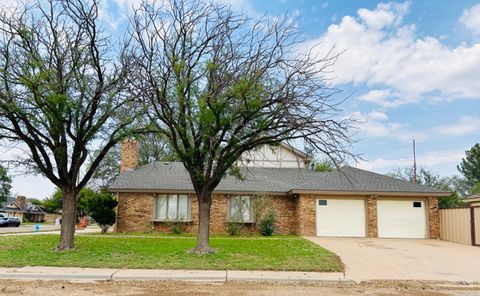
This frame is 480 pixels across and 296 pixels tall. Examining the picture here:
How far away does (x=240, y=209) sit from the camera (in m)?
21.2

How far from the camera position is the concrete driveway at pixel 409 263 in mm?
9656

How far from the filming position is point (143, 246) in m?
13.8

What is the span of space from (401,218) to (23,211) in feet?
192

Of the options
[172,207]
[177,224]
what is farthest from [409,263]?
[172,207]

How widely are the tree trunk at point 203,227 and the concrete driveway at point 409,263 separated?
408 cm

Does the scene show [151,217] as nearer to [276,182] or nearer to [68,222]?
[276,182]

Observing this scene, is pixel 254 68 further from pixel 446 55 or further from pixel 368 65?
pixel 446 55

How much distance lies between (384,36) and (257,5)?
18.0 feet

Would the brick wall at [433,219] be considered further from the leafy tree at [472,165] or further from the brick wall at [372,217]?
the leafy tree at [472,165]

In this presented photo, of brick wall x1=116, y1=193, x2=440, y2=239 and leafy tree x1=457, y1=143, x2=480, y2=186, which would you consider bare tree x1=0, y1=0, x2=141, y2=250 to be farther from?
leafy tree x1=457, y1=143, x2=480, y2=186

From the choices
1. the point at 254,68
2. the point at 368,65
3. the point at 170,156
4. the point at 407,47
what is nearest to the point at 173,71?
the point at 254,68

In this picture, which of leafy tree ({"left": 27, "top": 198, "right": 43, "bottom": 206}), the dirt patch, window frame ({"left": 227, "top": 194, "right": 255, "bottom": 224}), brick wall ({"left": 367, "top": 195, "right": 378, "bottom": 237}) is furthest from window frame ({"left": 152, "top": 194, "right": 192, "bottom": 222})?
leafy tree ({"left": 27, "top": 198, "right": 43, "bottom": 206})

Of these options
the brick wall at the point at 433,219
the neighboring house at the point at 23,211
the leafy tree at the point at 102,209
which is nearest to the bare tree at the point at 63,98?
the leafy tree at the point at 102,209

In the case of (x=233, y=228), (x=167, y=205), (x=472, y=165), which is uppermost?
(x=472, y=165)
